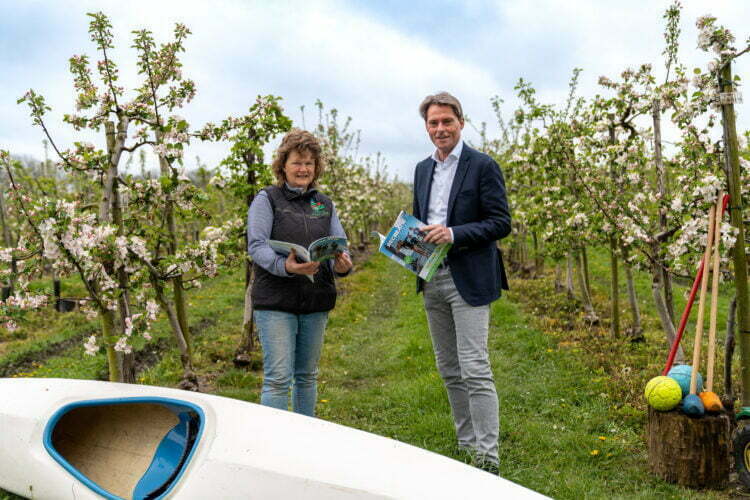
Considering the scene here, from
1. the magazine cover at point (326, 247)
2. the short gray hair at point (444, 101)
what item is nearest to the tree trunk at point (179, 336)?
the magazine cover at point (326, 247)

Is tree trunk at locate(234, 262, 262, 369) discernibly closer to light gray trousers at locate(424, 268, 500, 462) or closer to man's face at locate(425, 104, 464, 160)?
light gray trousers at locate(424, 268, 500, 462)

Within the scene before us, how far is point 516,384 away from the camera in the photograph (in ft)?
19.3

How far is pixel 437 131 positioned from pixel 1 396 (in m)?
3.15

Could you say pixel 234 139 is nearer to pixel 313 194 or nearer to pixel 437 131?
pixel 313 194

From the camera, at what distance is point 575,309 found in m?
9.34

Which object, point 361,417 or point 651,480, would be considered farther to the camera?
point 361,417

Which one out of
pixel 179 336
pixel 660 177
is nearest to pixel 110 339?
pixel 179 336

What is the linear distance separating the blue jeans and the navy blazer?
0.97 metres

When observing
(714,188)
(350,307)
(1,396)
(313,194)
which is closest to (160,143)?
(313,194)

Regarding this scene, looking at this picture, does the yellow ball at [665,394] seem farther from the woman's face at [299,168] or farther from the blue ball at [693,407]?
the woman's face at [299,168]

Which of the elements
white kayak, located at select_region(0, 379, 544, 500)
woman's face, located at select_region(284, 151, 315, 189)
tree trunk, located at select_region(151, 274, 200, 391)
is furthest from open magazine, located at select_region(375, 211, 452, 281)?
tree trunk, located at select_region(151, 274, 200, 391)

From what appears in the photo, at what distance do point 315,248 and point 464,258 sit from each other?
2.98ft

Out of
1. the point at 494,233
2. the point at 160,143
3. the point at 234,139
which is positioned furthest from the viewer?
the point at 234,139

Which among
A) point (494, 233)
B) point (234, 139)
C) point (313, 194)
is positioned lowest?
point (494, 233)
